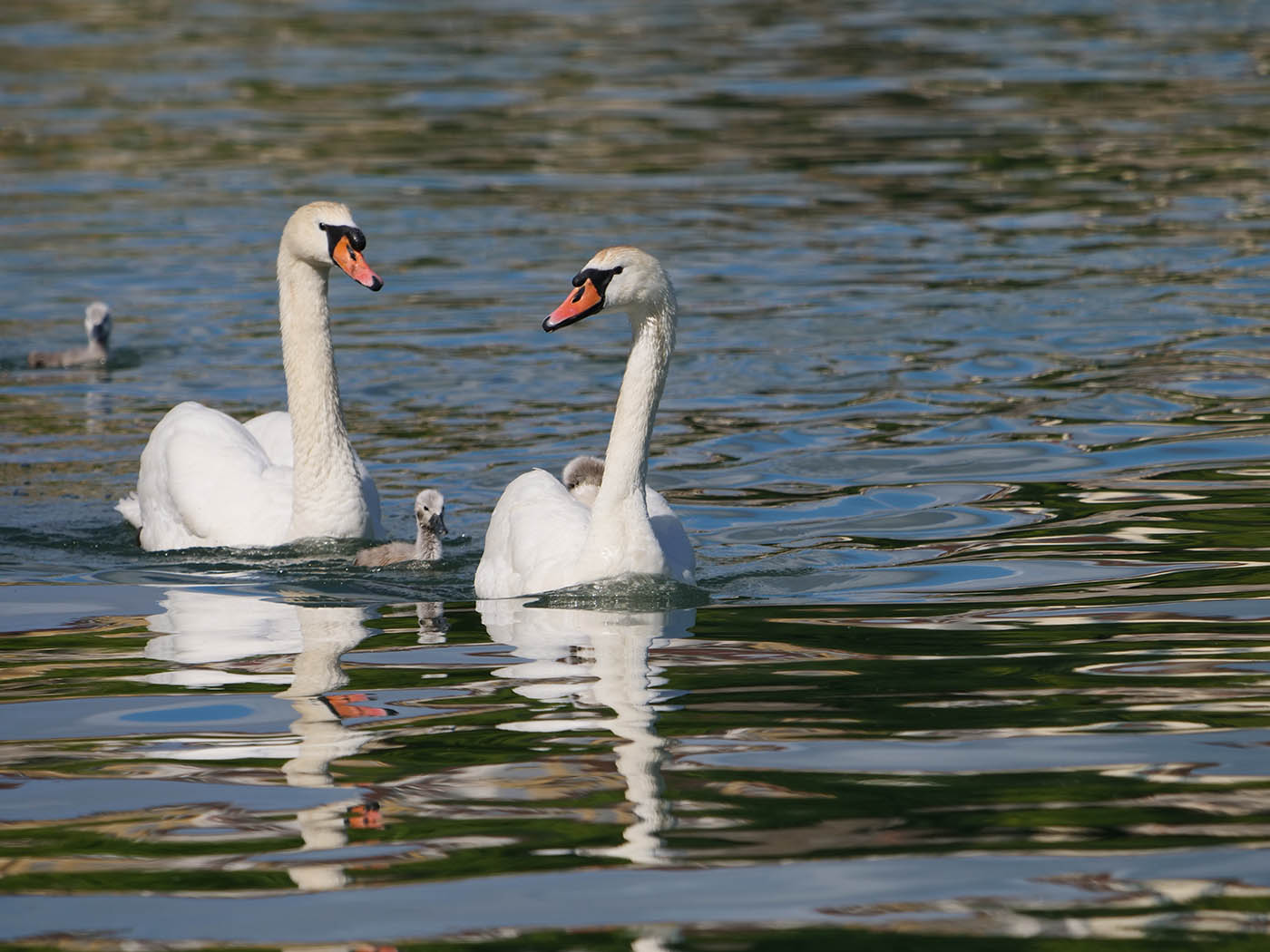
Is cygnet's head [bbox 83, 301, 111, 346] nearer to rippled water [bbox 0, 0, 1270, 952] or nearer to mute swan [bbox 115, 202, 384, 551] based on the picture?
rippled water [bbox 0, 0, 1270, 952]

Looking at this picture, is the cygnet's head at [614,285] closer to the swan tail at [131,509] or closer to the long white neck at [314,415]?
the long white neck at [314,415]

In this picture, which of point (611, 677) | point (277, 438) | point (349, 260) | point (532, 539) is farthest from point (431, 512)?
point (611, 677)

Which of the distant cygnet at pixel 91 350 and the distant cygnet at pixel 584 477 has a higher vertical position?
the distant cygnet at pixel 91 350

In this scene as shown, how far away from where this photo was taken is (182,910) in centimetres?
556

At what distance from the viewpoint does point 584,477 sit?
36.6 feet

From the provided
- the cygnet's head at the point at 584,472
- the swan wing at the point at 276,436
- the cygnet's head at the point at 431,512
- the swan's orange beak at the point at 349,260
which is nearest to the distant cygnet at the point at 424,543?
the cygnet's head at the point at 431,512

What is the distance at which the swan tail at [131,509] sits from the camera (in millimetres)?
11750

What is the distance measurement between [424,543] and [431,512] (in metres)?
0.18

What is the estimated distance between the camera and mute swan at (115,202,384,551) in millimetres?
10844

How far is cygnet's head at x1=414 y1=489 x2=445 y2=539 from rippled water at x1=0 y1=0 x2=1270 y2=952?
0.75ft

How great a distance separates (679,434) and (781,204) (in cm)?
831

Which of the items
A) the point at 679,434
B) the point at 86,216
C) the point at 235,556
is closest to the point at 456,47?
the point at 86,216

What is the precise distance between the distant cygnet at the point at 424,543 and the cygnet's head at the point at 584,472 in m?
0.94

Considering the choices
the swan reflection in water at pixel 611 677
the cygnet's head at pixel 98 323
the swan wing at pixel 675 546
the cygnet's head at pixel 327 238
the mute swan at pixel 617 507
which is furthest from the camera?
the cygnet's head at pixel 98 323
